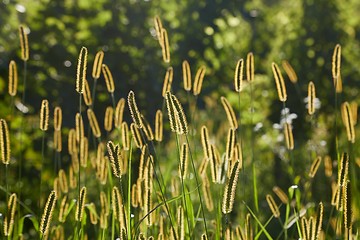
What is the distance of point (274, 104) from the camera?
9.27 m

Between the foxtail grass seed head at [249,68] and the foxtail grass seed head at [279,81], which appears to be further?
the foxtail grass seed head at [249,68]

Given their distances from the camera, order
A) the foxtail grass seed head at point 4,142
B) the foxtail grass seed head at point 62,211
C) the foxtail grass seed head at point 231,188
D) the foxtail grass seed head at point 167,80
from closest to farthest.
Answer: the foxtail grass seed head at point 231,188
the foxtail grass seed head at point 4,142
the foxtail grass seed head at point 62,211
the foxtail grass seed head at point 167,80

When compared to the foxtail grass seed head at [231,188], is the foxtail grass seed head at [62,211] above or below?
above

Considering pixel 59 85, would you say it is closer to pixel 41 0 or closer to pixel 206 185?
pixel 41 0

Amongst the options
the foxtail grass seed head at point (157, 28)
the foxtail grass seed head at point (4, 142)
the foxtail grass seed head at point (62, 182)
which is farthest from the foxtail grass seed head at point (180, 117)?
the foxtail grass seed head at point (62, 182)

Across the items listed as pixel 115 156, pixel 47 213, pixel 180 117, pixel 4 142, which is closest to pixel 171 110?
pixel 180 117

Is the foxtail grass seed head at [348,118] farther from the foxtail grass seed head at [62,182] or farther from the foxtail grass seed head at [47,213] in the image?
the foxtail grass seed head at [62,182]

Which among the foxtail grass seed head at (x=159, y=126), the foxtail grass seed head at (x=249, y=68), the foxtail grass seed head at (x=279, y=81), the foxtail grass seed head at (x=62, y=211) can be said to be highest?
the foxtail grass seed head at (x=249, y=68)

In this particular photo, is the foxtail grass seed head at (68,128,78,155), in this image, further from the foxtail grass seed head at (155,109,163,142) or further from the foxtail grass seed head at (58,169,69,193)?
the foxtail grass seed head at (155,109,163,142)

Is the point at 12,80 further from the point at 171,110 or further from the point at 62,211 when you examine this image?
the point at 171,110

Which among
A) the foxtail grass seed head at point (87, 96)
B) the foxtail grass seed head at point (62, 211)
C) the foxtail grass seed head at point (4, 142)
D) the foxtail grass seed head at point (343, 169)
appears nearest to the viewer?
the foxtail grass seed head at point (343, 169)

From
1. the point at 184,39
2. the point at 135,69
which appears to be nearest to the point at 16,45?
the point at 135,69

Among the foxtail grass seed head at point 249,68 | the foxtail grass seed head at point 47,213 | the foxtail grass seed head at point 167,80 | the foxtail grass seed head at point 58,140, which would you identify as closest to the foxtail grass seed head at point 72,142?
the foxtail grass seed head at point 58,140

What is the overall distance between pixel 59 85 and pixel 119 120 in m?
3.96
